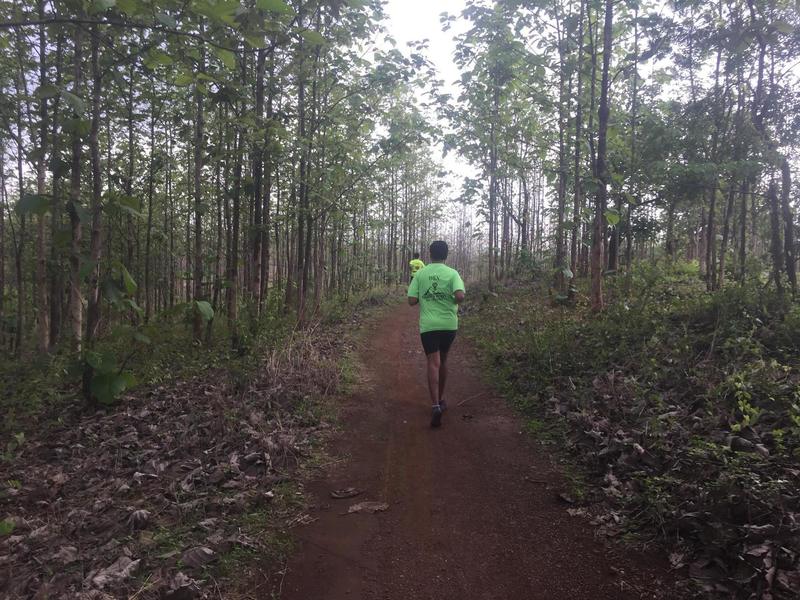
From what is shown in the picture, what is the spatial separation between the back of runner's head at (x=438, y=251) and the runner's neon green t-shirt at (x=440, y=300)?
231 mm

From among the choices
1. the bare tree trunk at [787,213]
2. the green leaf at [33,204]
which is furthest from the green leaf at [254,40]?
the bare tree trunk at [787,213]

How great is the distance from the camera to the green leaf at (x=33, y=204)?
2.56 meters

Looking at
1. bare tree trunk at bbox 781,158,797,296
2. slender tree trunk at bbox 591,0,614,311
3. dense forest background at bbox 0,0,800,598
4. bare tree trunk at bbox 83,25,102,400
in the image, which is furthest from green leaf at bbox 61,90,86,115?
bare tree trunk at bbox 781,158,797,296

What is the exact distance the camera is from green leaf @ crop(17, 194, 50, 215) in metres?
2.56

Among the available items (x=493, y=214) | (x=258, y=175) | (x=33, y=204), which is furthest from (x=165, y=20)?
(x=493, y=214)

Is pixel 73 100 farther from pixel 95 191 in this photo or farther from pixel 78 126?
pixel 95 191

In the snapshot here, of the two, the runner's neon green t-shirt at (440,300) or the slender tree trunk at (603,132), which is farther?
the slender tree trunk at (603,132)

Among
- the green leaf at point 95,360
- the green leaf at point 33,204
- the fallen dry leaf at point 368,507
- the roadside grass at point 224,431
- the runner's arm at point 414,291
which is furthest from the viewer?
the runner's arm at point 414,291

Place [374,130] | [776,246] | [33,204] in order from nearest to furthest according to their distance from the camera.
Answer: [33,204] < [776,246] < [374,130]

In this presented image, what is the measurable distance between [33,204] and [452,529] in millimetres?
3284

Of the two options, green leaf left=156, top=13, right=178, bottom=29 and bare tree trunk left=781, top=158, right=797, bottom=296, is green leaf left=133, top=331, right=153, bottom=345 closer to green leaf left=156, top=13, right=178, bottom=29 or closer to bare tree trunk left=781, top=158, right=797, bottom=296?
green leaf left=156, top=13, right=178, bottom=29

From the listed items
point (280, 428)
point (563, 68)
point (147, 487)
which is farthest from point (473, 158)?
point (147, 487)

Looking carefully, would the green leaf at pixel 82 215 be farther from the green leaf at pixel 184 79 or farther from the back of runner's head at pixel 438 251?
the back of runner's head at pixel 438 251

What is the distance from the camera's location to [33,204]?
2.59 m
